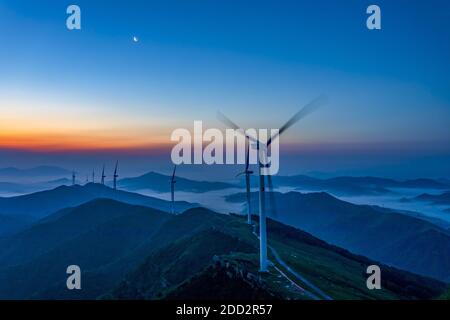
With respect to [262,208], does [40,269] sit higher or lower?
lower

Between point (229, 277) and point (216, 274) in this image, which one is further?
point (216, 274)

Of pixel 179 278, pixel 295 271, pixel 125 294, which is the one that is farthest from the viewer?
pixel 125 294

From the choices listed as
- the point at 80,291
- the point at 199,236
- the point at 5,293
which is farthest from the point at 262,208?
the point at 5,293

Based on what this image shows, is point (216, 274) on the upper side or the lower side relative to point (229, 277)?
lower

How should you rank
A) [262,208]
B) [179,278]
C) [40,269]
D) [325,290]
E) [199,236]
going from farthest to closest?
[40,269] → [199,236] → [179,278] → [262,208] → [325,290]

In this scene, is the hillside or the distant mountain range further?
the distant mountain range

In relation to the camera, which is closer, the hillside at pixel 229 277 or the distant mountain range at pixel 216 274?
the hillside at pixel 229 277
